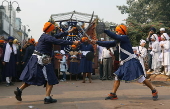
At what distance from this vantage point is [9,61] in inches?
434

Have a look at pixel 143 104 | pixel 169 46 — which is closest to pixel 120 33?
pixel 143 104

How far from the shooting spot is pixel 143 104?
6250mm

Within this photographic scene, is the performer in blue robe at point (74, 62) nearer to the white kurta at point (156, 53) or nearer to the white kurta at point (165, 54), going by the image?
the white kurta at point (156, 53)

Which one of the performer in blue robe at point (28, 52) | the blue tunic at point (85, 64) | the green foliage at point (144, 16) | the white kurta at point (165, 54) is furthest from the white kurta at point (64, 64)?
the green foliage at point (144, 16)

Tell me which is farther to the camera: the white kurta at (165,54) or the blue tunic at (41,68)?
the white kurta at (165,54)

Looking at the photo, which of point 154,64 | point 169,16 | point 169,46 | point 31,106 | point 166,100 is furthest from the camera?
point 169,16

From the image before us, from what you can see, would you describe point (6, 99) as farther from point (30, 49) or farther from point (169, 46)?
point (169, 46)

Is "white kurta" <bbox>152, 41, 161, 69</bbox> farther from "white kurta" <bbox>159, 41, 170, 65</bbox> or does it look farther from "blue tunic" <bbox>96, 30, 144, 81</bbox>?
"blue tunic" <bbox>96, 30, 144, 81</bbox>

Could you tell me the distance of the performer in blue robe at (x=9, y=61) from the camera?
35.3ft

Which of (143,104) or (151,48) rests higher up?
(151,48)

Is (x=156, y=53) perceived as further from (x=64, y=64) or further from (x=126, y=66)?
(x=126, y=66)

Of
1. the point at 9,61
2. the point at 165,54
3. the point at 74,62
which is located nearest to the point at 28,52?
the point at 9,61

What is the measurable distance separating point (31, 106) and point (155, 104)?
2865 mm

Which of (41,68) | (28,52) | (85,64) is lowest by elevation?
(41,68)
